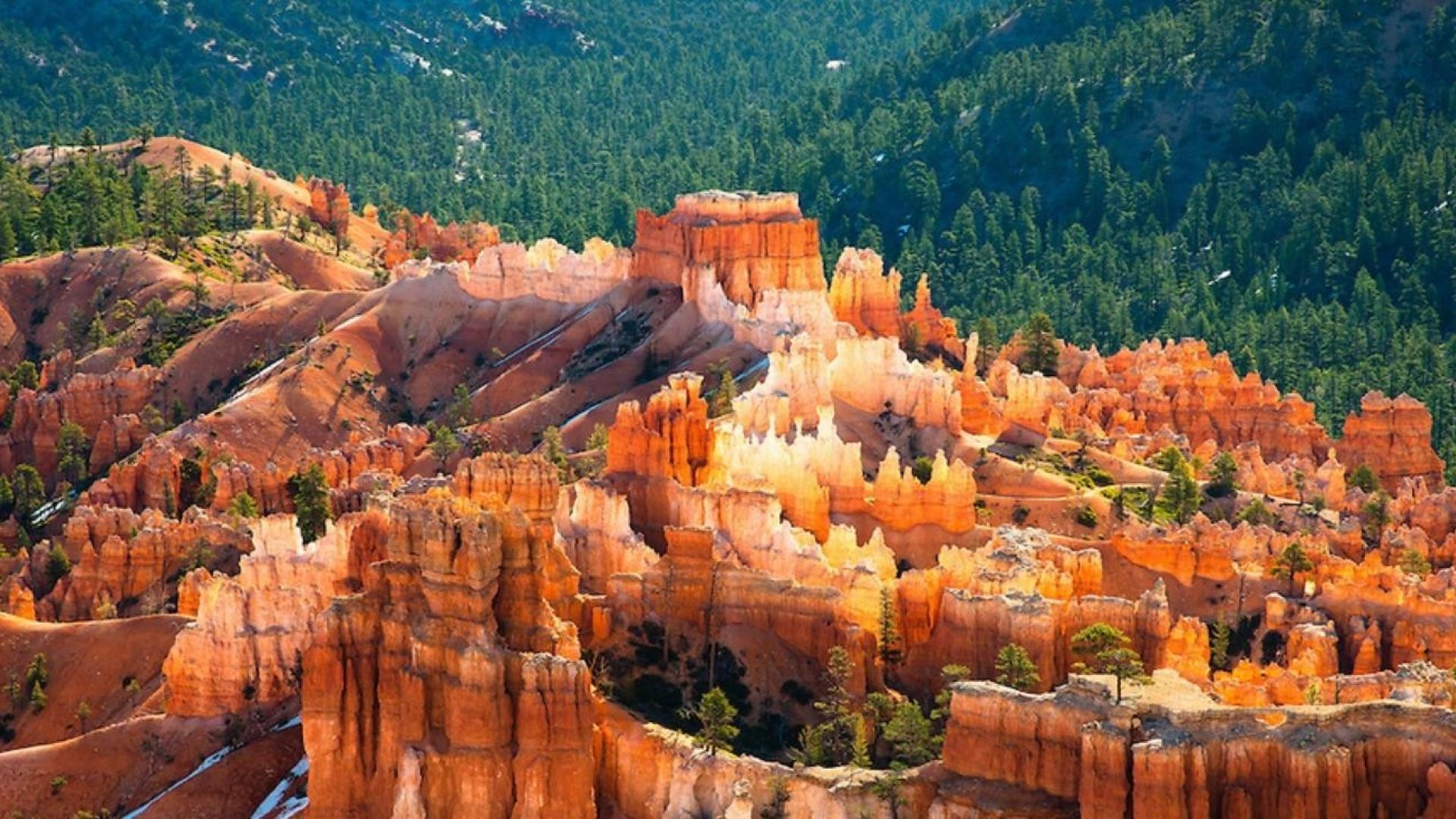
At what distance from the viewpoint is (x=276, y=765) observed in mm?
90688

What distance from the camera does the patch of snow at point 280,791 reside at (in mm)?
88000

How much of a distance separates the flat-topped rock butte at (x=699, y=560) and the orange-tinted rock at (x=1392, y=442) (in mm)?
219

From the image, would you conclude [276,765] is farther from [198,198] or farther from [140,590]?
[198,198]

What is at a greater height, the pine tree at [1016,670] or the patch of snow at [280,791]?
the pine tree at [1016,670]

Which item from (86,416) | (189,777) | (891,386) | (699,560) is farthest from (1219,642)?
(86,416)

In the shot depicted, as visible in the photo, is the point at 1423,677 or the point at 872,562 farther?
the point at 872,562

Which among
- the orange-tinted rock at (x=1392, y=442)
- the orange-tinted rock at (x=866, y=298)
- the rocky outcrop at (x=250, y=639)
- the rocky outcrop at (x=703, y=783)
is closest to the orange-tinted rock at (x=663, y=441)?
the rocky outcrop at (x=250, y=639)

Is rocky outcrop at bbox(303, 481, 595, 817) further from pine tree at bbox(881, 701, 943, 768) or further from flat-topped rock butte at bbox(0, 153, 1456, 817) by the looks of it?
pine tree at bbox(881, 701, 943, 768)

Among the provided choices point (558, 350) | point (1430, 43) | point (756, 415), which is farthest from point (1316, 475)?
point (1430, 43)

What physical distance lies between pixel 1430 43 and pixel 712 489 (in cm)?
11120

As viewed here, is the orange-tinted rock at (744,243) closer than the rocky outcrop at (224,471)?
No

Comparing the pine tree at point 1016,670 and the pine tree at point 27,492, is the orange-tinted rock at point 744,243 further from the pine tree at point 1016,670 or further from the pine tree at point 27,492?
the pine tree at point 1016,670

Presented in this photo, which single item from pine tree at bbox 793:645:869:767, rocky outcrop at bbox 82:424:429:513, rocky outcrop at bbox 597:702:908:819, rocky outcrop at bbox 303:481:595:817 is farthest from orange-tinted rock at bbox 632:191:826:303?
rocky outcrop at bbox 597:702:908:819

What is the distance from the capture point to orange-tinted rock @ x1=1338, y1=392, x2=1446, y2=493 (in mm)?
134375
